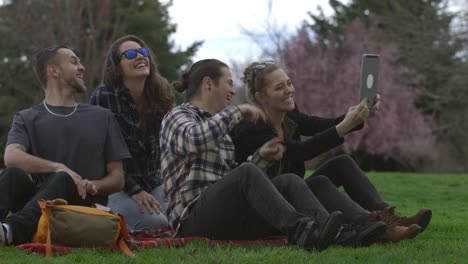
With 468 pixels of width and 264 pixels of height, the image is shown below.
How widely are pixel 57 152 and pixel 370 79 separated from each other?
2.17 m

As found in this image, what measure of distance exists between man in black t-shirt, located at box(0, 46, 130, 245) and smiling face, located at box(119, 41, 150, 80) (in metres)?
0.42

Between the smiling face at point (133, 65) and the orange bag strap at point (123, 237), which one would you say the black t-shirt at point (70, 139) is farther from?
the orange bag strap at point (123, 237)

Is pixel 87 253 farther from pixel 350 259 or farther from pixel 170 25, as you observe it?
pixel 170 25

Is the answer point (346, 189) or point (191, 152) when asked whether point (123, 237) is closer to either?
point (191, 152)

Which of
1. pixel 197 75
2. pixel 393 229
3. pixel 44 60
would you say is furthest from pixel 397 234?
pixel 44 60

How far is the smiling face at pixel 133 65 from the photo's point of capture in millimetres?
5520

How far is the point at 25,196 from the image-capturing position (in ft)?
15.7

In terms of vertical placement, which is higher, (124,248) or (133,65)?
(133,65)

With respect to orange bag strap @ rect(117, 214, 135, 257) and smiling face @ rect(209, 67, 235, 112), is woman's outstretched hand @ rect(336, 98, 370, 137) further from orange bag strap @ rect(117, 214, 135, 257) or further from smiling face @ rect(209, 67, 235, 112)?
orange bag strap @ rect(117, 214, 135, 257)

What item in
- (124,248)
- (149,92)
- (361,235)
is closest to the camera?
(124,248)

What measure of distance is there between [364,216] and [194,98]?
4.32 feet

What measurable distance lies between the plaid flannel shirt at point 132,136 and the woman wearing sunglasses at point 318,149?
33.8 inches

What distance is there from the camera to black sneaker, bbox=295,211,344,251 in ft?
13.5

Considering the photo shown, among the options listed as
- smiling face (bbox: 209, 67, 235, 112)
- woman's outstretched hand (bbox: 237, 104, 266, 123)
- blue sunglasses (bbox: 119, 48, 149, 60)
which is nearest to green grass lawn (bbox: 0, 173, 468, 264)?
woman's outstretched hand (bbox: 237, 104, 266, 123)
